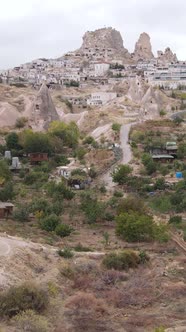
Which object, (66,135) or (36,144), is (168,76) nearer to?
(66,135)

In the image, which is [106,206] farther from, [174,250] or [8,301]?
[8,301]

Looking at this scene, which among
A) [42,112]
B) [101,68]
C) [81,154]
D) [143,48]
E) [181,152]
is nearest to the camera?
[181,152]

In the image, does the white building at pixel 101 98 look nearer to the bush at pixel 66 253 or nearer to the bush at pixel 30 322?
the bush at pixel 66 253

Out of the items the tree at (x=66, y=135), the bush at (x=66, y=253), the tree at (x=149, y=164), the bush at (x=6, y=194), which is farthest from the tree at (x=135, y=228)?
the tree at (x=66, y=135)

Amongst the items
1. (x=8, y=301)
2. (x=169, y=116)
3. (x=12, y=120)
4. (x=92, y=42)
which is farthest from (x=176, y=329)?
(x=92, y=42)

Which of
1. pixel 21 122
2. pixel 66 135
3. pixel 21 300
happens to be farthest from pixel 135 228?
pixel 21 122
